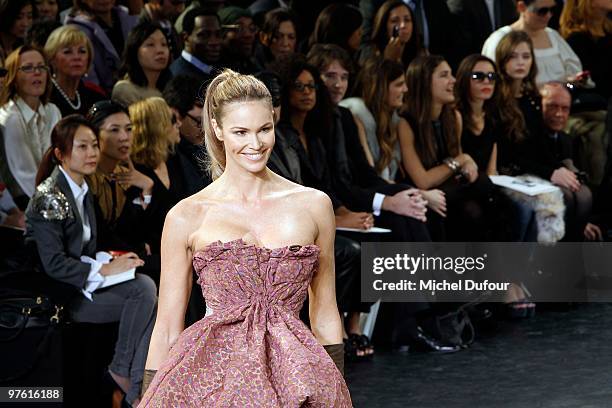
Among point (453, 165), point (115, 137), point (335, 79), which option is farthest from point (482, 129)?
point (115, 137)

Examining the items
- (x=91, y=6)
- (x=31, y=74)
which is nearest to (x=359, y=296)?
(x=31, y=74)

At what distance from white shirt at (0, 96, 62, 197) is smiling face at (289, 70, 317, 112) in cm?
129

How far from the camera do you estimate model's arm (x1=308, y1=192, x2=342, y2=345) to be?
378 centimetres

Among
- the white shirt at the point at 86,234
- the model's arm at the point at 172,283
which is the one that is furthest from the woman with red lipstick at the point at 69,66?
the model's arm at the point at 172,283

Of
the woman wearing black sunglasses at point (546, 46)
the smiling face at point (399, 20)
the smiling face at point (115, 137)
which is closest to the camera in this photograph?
the smiling face at point (115, 137)

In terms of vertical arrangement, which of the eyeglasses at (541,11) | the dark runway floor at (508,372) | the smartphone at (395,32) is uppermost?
the eyeglasses at (541,11)

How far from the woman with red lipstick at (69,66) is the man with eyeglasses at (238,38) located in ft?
3.16

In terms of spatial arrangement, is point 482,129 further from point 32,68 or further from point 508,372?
point 32,68

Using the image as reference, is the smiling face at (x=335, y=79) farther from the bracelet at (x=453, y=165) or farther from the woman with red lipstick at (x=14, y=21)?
the woman with red lipstick at (x=14, y=21)

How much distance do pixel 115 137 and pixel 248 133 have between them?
116 inches

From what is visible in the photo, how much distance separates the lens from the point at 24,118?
6.89 m

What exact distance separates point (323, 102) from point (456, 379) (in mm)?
1716

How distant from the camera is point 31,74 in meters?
6.89

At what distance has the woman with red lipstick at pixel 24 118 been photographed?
6.80 metres
